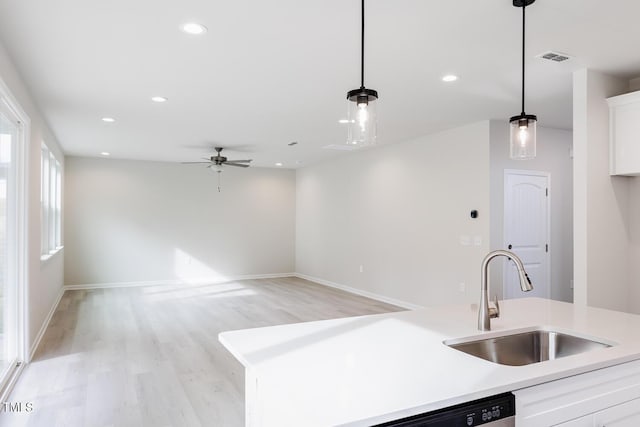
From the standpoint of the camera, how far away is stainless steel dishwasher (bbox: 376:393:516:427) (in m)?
1.16

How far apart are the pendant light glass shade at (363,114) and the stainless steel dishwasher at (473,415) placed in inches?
45.0

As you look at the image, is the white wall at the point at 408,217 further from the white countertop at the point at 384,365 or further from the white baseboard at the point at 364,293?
the white countertop at the point at 384,365

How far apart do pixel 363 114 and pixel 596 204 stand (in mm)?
2676

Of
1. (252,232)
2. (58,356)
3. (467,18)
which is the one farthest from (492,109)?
(252,232)

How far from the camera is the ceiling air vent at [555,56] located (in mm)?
3189

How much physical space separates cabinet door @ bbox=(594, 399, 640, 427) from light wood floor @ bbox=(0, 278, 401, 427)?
212 centimetres

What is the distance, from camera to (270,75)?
3697 millimetres

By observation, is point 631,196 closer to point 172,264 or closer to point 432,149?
point 432,149

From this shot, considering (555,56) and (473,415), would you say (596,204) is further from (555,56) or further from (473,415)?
(473,415)

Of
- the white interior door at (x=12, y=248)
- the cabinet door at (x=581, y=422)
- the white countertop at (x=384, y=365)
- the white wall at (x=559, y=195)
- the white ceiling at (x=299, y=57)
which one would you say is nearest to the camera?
the white countertop at (x=384, y=365)

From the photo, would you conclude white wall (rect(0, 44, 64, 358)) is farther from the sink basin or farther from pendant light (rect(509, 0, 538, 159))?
the sink basin

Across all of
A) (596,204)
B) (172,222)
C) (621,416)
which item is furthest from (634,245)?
(172,222)

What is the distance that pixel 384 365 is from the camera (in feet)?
4.73

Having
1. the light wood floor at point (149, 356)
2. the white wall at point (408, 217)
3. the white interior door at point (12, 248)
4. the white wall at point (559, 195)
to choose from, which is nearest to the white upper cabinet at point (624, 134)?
the white wall at point (408, 217)
